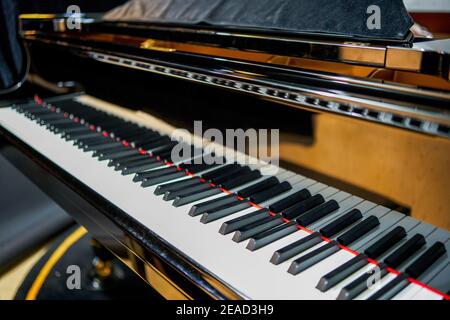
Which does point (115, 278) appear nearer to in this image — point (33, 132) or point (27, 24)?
point (33, 132)

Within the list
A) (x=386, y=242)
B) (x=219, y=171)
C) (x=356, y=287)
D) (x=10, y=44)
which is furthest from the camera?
(x=10, y=44)

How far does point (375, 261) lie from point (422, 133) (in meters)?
0.27

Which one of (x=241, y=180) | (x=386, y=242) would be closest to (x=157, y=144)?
(x=241, y=180)

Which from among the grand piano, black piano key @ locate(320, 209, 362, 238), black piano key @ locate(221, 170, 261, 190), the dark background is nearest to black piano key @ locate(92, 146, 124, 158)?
the grand piano

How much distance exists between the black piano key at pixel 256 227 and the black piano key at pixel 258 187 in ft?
0.37

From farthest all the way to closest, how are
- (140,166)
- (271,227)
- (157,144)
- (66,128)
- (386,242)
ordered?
(66,128)
(157,144)
(140,166)
(271,227)
(386,242)

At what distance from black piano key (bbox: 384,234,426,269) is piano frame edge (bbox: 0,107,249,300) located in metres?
0.29

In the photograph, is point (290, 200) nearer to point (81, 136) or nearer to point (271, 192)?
point (271, 192)

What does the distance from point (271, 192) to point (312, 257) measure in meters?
0.26

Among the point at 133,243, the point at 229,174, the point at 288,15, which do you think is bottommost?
the point at 133,243

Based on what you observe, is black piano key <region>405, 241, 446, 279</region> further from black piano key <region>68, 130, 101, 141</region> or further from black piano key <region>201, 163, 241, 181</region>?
black piano key <region>68, 130, 101, 141</region>

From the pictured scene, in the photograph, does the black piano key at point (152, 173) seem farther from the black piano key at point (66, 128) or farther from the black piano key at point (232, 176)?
the black piano key at point (66, 128)

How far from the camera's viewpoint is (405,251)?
79cm
